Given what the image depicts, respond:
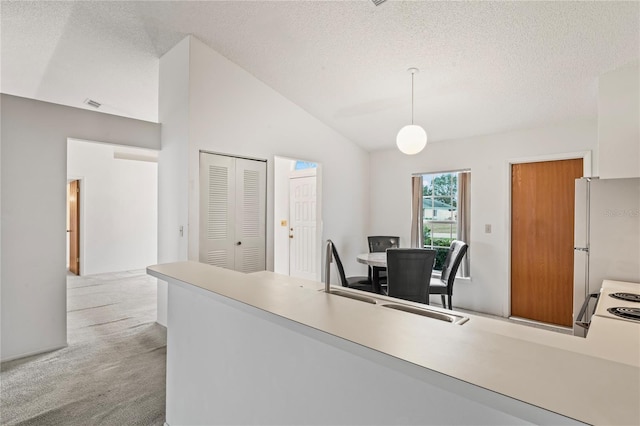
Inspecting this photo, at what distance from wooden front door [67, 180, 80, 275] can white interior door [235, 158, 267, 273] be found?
472cm

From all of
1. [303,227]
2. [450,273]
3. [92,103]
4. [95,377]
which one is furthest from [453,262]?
[92,103]

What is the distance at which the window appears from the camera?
14.8ft

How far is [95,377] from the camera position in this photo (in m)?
2.65

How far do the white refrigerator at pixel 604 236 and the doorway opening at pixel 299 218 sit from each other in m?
2.98

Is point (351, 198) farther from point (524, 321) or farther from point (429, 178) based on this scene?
point (524, 321)

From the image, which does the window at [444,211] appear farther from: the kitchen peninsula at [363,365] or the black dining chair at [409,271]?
the kitchen peninsula at [363,365]

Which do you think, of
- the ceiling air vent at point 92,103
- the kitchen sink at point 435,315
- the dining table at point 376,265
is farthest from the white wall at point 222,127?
the kitchen sink at point 435,315

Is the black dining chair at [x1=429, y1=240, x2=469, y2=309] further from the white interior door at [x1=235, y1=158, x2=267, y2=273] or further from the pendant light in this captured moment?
the white interior door at [x1=235, y1=158, x2=267, y2=273]

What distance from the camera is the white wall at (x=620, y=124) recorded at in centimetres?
243

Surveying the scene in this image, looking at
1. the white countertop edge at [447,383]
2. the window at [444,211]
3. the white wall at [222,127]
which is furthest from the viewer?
the window at [444,211]

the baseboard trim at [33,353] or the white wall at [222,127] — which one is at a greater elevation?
the white wall at [222,127]

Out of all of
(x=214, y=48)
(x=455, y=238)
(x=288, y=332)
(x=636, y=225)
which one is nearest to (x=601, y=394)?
(x=288, y=332)

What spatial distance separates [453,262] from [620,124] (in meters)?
1.83

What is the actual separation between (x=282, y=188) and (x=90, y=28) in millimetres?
3320
